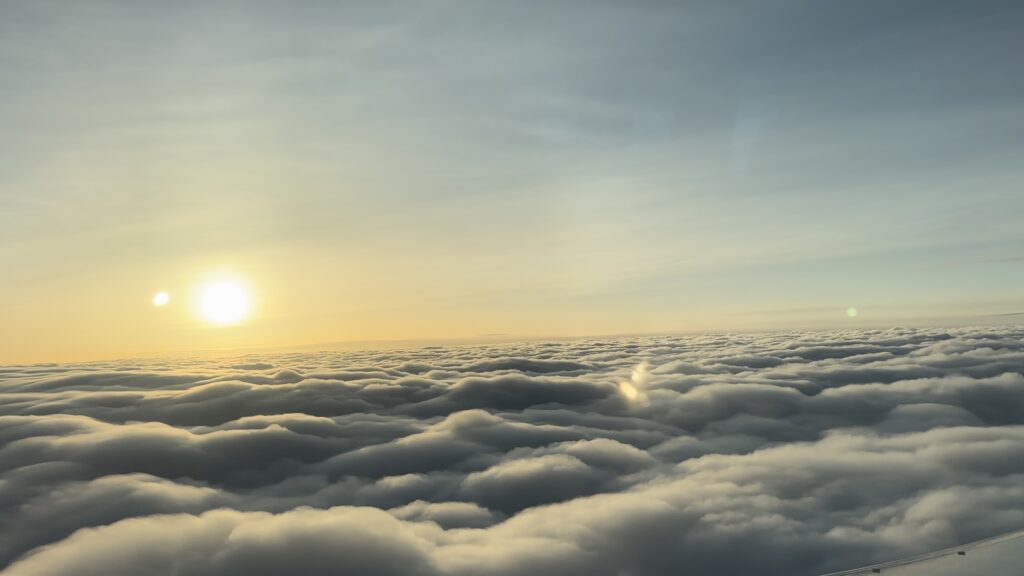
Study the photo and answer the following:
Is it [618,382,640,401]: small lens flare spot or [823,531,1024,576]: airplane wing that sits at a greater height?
[823,531,1024,576]: airplane wing

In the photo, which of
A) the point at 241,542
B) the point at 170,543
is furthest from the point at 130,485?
the point at 241,542

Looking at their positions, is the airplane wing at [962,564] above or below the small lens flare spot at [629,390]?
above

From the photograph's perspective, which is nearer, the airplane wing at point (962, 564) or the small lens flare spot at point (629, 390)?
the airplane wing at point (962, 564)

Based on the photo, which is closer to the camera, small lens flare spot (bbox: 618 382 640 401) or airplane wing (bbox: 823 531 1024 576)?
airplane wing (bbox: 823 531 1024 576)

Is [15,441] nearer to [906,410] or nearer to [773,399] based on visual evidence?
[773,399]
